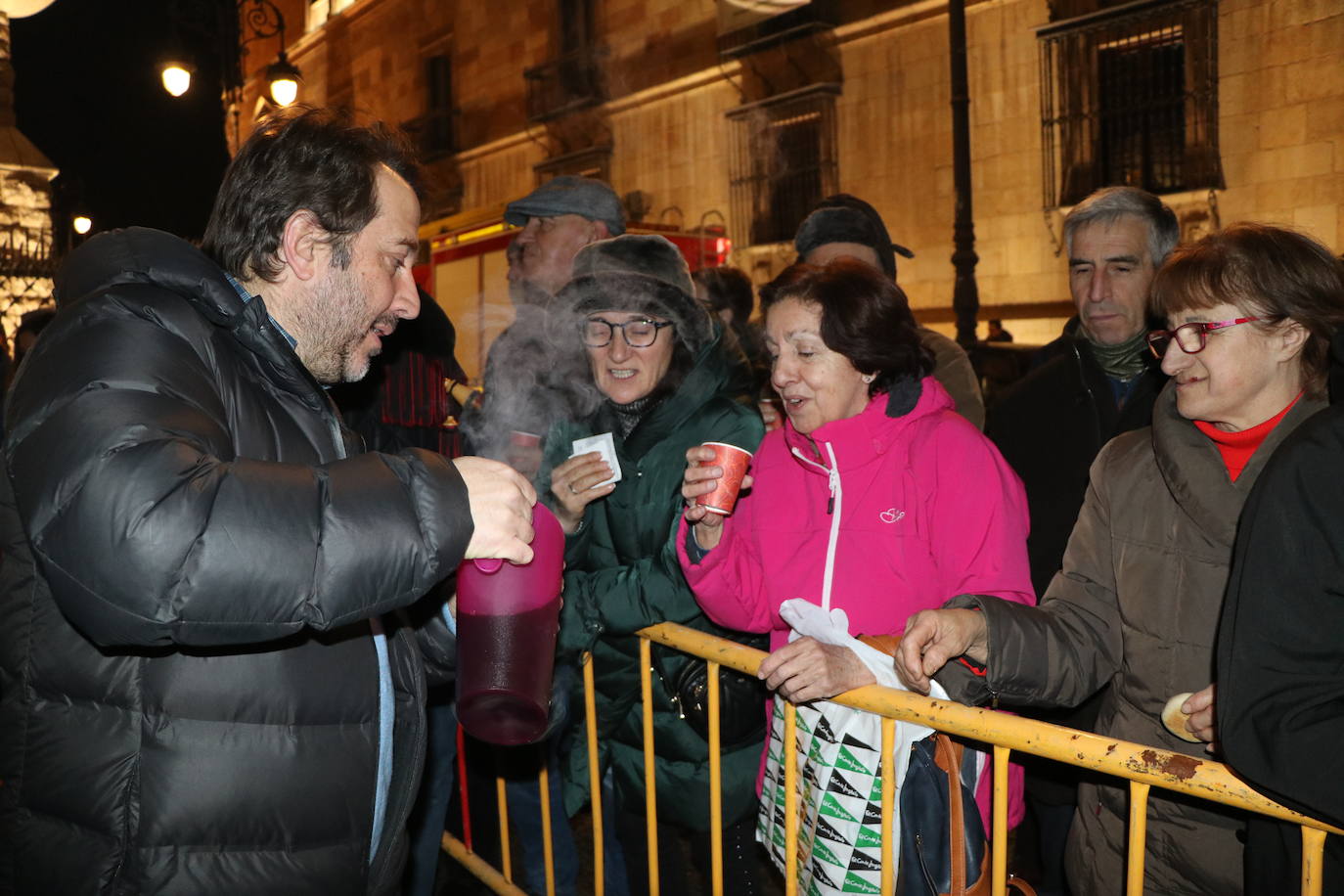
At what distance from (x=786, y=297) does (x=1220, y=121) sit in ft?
47.1

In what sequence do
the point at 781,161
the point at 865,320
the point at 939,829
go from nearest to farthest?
the point at 939,829 < the point at 865,320 < the point at 781,161

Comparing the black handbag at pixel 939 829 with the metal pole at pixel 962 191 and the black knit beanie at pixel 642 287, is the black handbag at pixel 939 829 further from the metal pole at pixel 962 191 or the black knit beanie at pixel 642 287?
the metal pole at pixel 962 191

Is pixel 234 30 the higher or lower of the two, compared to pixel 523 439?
higher

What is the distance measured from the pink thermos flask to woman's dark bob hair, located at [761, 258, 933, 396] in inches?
45.0

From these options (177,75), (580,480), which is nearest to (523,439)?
(580,480)

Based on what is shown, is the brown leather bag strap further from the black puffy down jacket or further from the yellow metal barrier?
the black puffy down jacket

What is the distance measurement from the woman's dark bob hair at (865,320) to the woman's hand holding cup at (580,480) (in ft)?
2.34

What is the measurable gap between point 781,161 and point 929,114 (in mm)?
3479

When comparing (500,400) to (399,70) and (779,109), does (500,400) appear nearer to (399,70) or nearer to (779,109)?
(779,109)

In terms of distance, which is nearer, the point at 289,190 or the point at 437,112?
the point at 289,190

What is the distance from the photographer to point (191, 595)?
1376 mm

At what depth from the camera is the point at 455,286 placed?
12.0 m

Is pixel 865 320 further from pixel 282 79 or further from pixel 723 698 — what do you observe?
pixel 282 79

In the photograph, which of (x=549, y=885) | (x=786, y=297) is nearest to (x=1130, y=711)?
(x=786, y=297)
